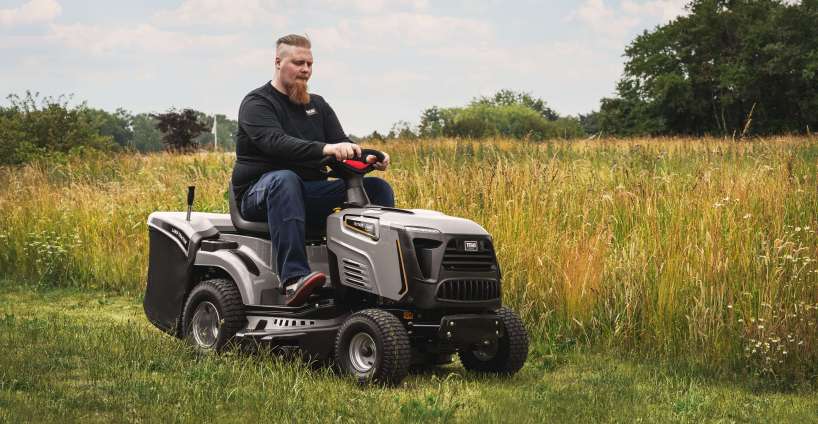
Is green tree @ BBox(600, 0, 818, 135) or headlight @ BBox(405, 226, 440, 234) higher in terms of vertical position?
green tree @ BBox(600, 0, 818, 135)

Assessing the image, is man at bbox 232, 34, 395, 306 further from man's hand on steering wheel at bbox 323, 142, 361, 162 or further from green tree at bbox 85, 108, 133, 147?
green tree at bbox 85, 108, 133, 147

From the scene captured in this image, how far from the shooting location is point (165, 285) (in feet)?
21.7

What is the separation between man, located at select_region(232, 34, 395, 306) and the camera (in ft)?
18.1

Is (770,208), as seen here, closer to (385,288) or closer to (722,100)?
(385,288)

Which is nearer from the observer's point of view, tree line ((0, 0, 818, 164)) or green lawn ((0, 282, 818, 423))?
green lawn ((0, 282, 818, 423))

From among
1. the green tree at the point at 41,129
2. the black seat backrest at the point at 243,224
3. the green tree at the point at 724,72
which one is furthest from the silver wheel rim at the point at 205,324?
the green tree at the point at 724,72

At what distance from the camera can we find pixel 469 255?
5.30 m

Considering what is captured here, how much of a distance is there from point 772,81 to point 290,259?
4541 centimetres

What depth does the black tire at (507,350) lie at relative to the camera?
220 inches

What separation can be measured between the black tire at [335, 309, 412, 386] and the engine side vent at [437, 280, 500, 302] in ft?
0.95

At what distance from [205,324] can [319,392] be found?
1.46 metres

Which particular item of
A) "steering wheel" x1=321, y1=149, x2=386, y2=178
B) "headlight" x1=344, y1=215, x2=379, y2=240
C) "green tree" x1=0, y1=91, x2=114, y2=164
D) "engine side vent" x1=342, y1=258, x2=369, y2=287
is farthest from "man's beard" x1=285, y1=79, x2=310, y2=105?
"green tree" x1=0, y1=91, x2=114, y2=164

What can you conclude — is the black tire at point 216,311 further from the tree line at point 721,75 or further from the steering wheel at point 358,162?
the tree line at point 721,75

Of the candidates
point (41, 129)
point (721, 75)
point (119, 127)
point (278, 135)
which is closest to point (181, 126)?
point (41, 129)
